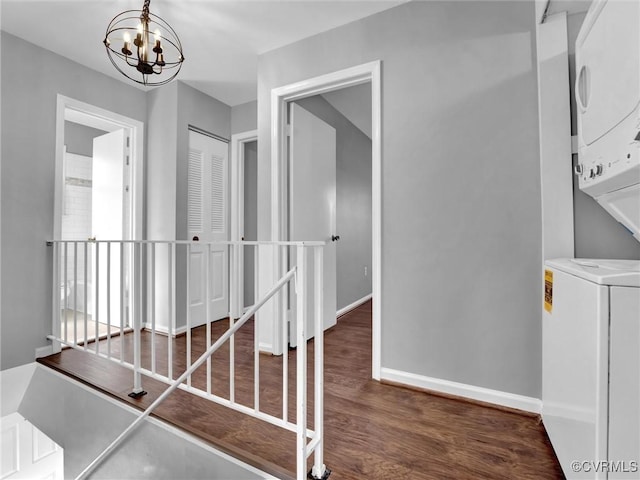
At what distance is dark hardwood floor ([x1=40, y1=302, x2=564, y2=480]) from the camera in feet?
4.23

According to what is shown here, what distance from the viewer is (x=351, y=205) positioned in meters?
4.07

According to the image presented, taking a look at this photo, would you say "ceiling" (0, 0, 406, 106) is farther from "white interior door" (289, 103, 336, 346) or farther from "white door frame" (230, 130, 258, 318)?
"white door frame" (230, 130, 258, 318)

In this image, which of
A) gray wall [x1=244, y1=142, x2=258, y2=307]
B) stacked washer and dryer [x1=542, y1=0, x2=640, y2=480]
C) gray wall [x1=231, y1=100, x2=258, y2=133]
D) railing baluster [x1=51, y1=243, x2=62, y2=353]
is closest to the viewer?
stacked washer and dryer [x1=542, y1=0, x2=640, y2=480]

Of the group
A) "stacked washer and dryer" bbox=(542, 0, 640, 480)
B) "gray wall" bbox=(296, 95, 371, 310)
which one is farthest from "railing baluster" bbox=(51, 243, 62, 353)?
Answer: "stacked washer and dryer" bbox=(542, 0, 640, 480)

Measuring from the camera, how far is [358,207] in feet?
14.1

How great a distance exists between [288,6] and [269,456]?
8.43ft

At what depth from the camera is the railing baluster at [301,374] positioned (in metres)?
1.18

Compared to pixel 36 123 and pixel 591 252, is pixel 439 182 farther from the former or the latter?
pixel 36 123

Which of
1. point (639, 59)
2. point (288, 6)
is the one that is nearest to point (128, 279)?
point (288, 6)

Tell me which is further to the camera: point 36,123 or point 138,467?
point 36,123

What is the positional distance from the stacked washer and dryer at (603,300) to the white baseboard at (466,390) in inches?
14.7

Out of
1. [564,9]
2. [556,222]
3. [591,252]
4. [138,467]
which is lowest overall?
[138,467]

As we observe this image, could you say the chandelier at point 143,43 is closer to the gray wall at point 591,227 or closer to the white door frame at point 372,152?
the white door frame at point 372,152

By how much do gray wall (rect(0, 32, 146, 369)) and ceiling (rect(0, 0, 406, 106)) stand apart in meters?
0.20
